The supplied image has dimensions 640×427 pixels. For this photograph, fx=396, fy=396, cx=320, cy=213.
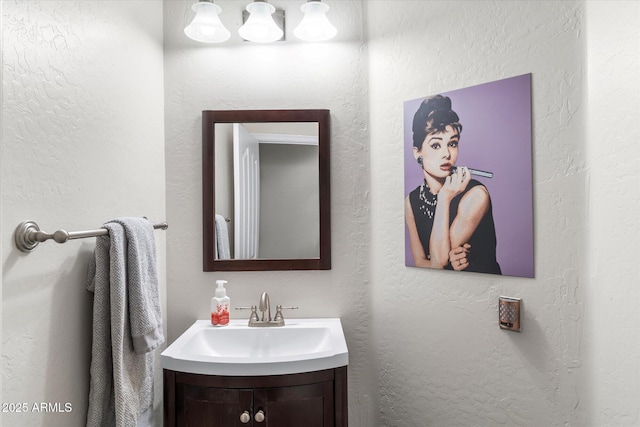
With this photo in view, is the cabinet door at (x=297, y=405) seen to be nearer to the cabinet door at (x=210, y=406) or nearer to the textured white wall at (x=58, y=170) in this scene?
the cabinet door at (x=210, y=406)

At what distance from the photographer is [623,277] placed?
107 centimetres

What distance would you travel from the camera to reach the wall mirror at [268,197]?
5.62 ft

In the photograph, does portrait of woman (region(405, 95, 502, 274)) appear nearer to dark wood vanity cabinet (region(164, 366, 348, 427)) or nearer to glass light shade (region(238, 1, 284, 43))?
dark wood vanity cabinet (region(164, 366, 348, 427))


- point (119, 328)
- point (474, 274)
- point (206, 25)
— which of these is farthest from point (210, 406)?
point (206, 25)

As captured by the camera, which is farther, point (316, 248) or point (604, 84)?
point (316, 248)

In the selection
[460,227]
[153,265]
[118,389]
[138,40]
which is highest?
[138,40]

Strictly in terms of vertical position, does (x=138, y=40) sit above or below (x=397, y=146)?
above

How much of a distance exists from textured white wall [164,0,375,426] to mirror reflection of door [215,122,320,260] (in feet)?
0.29

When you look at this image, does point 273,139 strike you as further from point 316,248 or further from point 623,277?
point 623,277

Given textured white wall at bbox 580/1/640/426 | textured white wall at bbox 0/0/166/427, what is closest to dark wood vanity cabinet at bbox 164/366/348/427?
textured white wall at bbox 0/0/166/427

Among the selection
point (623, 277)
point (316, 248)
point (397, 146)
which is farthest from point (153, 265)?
Result: point (623, 277)

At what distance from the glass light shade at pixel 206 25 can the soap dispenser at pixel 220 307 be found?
1.02 meters

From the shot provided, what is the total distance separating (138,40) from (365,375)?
1.65 m

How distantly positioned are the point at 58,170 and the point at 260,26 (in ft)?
3.28
